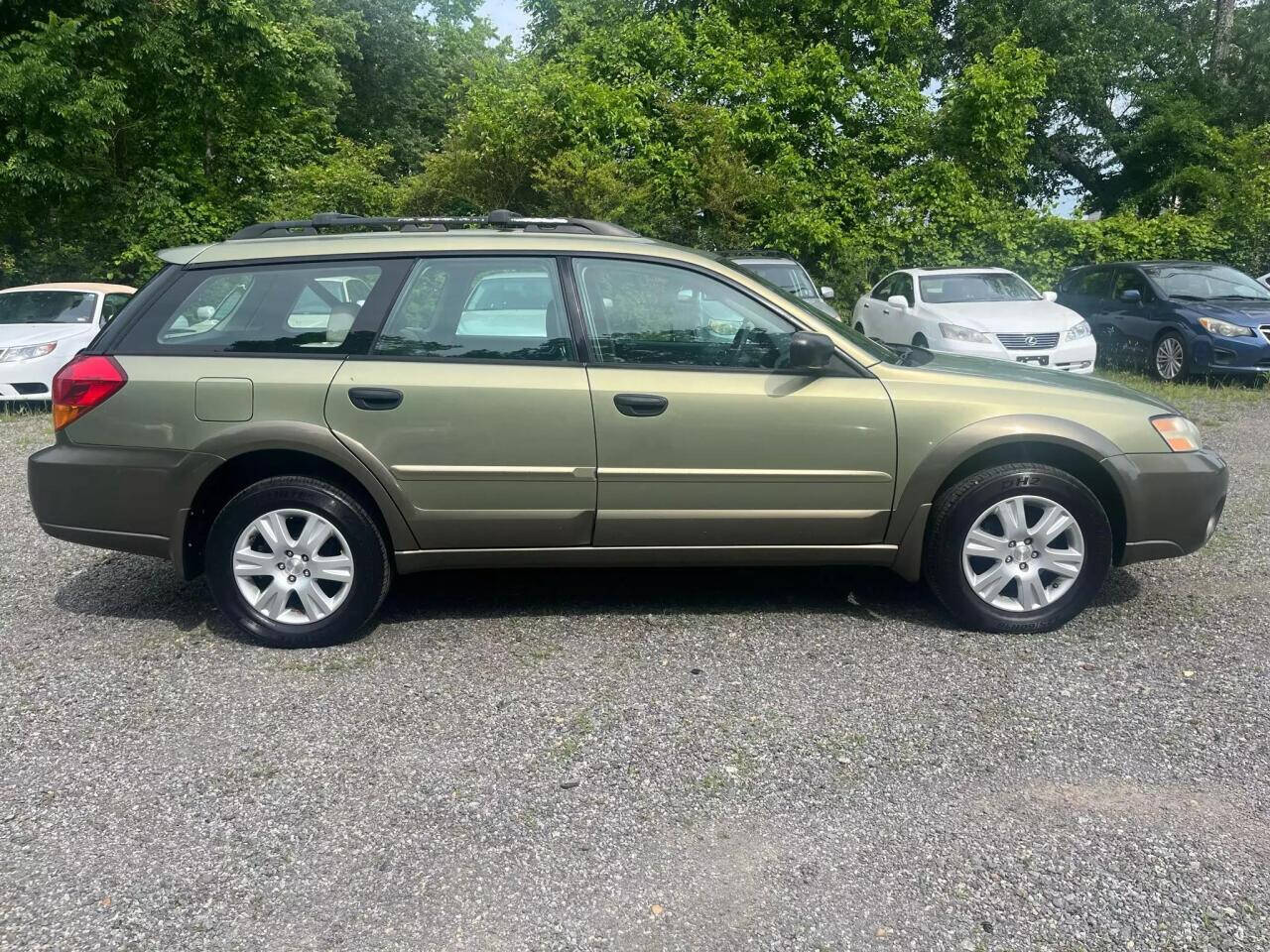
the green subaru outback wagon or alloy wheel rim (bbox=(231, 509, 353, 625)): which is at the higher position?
the green subaru outback wagon

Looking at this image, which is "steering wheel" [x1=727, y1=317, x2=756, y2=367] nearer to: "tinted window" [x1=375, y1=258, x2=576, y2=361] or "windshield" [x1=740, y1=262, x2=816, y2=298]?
"tinted window" [x1=375, y1=258, x2=576, y2=361]

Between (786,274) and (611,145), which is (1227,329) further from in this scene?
(611,145)

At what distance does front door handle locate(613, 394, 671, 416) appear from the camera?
4.27 metres

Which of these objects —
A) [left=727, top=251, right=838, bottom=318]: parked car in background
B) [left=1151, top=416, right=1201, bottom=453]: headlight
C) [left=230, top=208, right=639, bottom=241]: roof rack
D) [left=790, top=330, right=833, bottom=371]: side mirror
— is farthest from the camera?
[left=727, top=251, right=838, bottom=318]: parked car in background

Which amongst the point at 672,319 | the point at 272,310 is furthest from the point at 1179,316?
the point at 272,310

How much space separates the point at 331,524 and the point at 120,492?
0.90m

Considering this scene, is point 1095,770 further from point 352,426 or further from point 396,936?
point 352,426

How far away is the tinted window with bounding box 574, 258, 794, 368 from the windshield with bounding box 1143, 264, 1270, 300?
1084 centimetres

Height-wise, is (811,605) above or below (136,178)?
below

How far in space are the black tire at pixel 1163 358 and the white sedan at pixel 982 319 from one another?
0.81 metres

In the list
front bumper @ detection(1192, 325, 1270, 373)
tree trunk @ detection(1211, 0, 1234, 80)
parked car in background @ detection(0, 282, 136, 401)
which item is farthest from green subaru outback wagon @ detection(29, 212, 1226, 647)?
tree trunk @ detection(1211, 0, 1234, 80)

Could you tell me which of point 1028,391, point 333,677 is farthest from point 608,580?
point 1028,391

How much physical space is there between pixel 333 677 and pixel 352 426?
1.00 meters

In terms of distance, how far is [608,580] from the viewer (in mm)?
5289
